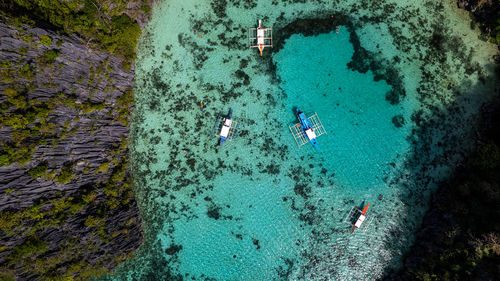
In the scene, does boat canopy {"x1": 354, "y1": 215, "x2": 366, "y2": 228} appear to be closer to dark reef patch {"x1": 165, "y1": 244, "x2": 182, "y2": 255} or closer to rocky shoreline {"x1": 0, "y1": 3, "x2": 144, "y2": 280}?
dark reef patch {"x1": 165, "y1": 244, "x2": 182, "y2": 255}

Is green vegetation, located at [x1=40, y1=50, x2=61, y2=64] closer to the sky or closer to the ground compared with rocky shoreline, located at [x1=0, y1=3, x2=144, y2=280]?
closer to the sky

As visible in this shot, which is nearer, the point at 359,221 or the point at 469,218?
the point at 469,218

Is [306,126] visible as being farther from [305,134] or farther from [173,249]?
[173,249]

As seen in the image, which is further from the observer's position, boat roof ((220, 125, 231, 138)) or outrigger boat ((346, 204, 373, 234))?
outrigger boat ((346, 204, 373, 234))

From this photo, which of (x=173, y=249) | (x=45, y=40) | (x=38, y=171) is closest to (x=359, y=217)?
(x=173, y=249)

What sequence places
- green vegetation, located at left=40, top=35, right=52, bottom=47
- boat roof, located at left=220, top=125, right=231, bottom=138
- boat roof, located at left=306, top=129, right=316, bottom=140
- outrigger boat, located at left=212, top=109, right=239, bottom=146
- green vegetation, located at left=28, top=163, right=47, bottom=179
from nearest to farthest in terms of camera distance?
green vegetation, located at left=40, top=35, right=52, bottom=47
green vegetation, located at left=28, top=163, right=47, bottom=179
boat roof, located at left=220, top=125, right=231, bottom=138
boat roof, located at left=306, top=129, right=316, bottom=140
outrigger boat, located at left=212, top=109, right=239, bottom=146

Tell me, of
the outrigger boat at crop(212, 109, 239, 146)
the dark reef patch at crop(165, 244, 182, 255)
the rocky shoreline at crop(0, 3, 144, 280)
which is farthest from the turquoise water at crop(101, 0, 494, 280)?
the rocky shoreline at crop(0, 3, 144, 280)
